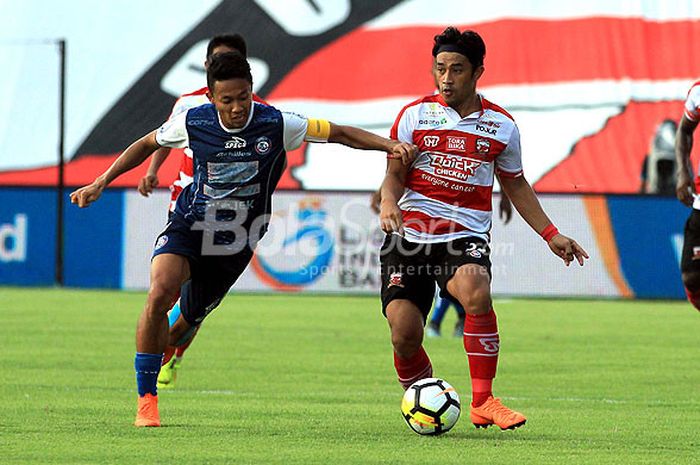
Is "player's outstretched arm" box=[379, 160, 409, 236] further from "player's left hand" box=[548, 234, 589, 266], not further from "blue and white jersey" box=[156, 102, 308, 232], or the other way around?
"player's left hand" box=[548, 234, 589, 266]

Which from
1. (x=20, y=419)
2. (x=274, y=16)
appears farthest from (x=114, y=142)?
(x=20, y=419)

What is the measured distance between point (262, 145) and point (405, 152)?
857mm

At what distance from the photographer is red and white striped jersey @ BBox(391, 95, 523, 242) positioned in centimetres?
776

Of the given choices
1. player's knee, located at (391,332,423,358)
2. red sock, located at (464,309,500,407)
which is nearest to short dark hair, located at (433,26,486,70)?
red sock, located at (464,309,500,407)

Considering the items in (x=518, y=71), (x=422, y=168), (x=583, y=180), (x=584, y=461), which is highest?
(x=518, y=71)

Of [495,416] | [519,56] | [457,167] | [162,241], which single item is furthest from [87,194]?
[519,56]

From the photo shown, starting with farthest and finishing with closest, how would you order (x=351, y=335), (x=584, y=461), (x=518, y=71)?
1. (x=518, y=71)
2. (x=351, y=335)
3. (x=584, y=461)

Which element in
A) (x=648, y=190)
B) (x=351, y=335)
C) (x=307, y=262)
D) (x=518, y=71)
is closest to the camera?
(x=351, y=335)

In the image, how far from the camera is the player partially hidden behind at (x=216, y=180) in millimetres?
7543

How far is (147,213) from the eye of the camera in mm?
21281

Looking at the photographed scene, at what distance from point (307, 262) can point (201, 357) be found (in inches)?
345

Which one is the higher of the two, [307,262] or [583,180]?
[583,180]

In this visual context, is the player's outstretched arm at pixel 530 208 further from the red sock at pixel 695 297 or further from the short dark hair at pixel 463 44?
the red sock at pixel 695 297

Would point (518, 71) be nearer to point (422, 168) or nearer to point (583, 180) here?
point (583, 180)
